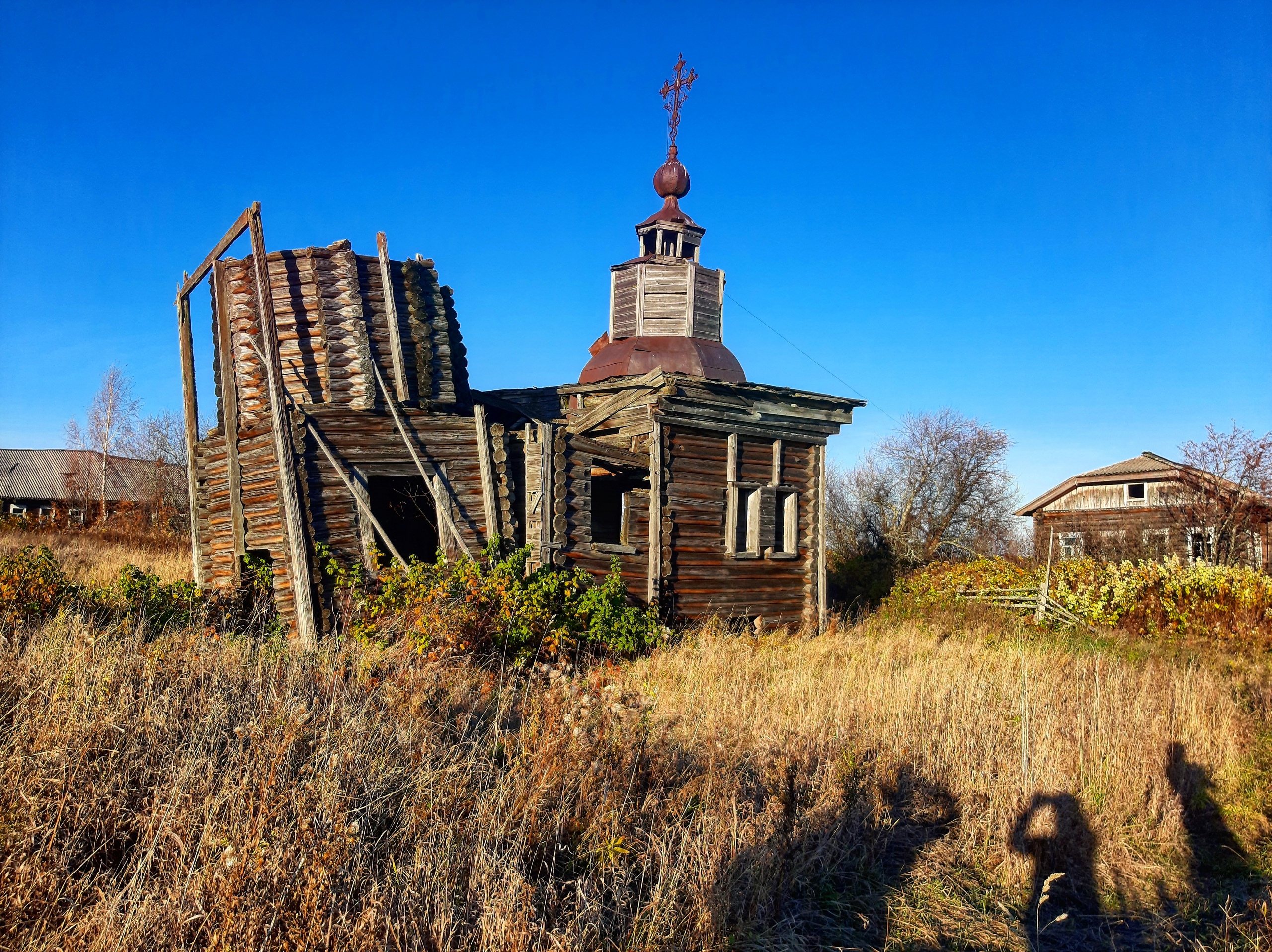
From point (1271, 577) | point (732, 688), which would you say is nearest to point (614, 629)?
point (732, 688)

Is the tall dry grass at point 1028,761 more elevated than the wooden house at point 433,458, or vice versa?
the wooden house at point 433,458

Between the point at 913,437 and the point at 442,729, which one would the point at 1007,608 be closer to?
the point at 442,729

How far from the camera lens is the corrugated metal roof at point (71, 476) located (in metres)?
41.5

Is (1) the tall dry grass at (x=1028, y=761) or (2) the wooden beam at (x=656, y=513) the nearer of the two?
(1) the tall dry grass at (x=1028, y=761)

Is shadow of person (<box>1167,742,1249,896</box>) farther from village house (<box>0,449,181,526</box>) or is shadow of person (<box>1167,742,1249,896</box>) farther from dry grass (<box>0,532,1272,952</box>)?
village house (<box>0,449,181,526</box>)

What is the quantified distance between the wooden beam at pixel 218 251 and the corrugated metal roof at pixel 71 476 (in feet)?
87.2

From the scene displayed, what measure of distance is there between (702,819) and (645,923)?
0.98 m

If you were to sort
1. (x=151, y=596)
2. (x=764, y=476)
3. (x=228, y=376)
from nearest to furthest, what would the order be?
(x=151, y=596) < (x=228, y=376) < (x=764, y=476)

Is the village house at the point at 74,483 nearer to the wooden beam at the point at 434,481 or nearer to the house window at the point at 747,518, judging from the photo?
the wooden beam at the point at 434,481

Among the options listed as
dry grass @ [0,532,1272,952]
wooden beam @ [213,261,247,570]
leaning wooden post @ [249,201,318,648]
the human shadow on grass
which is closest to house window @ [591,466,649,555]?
leaning wooden post @ [249,201,318,648]

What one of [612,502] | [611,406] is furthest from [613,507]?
[611,406]

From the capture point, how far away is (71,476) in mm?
42750

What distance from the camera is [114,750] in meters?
4.32

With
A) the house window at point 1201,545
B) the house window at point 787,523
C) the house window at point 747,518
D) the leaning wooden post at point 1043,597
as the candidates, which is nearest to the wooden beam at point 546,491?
the house window at point 747,518
